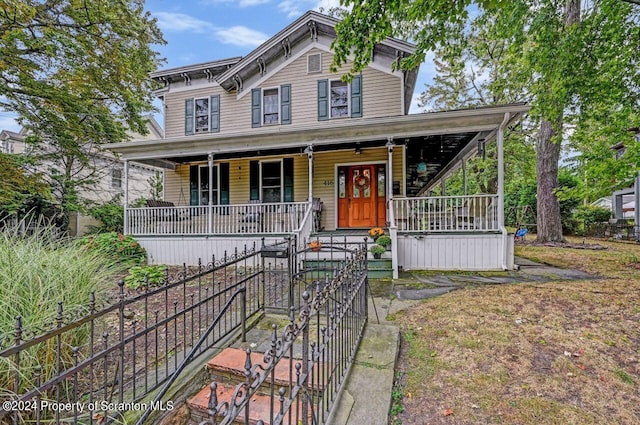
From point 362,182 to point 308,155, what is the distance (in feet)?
7.54

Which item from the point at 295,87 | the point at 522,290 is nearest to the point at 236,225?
the point at 295,87

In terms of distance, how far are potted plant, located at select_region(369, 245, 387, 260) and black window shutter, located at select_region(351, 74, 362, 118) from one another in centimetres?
531

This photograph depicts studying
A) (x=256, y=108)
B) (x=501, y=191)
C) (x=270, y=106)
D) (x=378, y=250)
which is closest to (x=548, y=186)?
(x=501, y=191)

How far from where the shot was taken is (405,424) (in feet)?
7.18

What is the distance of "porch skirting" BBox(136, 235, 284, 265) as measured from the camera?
29.7 ft

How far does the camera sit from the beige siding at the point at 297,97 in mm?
10289

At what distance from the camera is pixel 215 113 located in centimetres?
1194

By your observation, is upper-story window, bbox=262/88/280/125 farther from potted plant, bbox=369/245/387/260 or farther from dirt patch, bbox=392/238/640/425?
dirt patch, bbox=392/238/640/425

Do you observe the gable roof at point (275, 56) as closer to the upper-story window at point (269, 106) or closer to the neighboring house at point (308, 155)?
the neighboring house at point (308, 155)

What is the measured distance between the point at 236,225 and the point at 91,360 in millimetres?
7760

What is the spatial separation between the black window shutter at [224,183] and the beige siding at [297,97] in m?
1.52

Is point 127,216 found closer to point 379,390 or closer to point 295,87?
point 295,87

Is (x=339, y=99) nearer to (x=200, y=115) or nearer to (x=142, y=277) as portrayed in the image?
(x=200, y=115)

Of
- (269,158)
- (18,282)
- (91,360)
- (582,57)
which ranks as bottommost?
(91,360)
